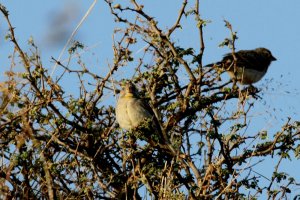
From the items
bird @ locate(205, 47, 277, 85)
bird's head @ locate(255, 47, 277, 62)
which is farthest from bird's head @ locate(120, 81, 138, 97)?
bird's head @ locate(255, 47, 277, 62)

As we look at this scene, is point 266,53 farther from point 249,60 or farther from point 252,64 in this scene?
point 252,64

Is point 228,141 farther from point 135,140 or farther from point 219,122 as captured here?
point 135,140

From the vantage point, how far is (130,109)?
777 cm

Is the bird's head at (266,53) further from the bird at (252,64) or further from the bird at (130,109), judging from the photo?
the bird at (130,109)

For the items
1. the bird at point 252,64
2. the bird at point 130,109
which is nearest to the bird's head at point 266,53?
the bird at point 252,64

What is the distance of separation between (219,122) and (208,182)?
1.07 meters

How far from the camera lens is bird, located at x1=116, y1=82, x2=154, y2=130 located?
24.1 ft

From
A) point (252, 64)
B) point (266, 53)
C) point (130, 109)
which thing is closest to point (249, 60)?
point (252, 64)

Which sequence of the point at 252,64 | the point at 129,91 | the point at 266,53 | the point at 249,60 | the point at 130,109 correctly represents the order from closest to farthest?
1. the point at 129,91
2. the point at 130,109
3. the point at 252,64
4. the point at 249,60
5. the point at 266,53

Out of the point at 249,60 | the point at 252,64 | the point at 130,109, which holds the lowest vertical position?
the point at 130,109

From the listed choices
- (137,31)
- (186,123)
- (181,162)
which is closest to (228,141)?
(181,162)

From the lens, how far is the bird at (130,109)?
289 inches

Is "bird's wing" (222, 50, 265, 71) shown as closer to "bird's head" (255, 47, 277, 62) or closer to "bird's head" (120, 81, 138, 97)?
"bird's head" (255, 47, 277, 62)

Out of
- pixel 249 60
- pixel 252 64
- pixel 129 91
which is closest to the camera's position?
pixel 129 91
